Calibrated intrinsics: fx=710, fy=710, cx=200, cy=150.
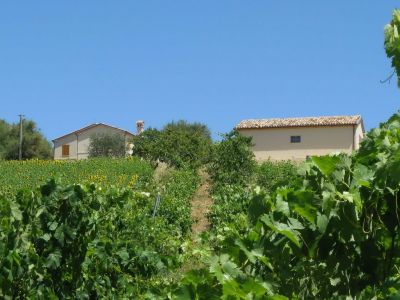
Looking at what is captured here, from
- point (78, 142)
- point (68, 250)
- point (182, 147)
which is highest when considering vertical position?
Result: point (78, 142)

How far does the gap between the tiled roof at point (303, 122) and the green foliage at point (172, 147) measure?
4.48m

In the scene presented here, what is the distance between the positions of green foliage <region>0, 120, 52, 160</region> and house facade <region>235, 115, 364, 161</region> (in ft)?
70.6

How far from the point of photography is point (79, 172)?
33844mm

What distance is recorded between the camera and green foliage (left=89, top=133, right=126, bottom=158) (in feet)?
190

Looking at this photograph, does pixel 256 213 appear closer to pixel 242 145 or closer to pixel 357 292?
pixel 357 292

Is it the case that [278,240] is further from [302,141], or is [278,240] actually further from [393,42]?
[302,141]

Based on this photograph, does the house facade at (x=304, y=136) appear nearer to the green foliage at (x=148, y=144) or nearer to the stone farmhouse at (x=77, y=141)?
the green foliage at (x=148, y=144)

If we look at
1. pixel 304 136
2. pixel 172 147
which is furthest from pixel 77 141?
pixel 304 136

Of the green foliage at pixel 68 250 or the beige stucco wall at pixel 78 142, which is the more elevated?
the beige stucco wall at pixel 78 142

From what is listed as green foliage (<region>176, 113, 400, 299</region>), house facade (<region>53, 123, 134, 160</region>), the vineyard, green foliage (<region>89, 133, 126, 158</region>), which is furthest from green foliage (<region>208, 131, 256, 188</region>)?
house facade (<region>53, 123, 134, 160</region>)

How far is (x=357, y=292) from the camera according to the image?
93.3 inches

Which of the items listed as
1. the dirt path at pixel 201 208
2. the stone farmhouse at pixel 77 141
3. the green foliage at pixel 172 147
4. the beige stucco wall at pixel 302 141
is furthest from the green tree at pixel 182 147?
the stone farmhouse at pixel 77 141

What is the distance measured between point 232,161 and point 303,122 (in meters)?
19.5

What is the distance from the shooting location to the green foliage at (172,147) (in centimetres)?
3794
